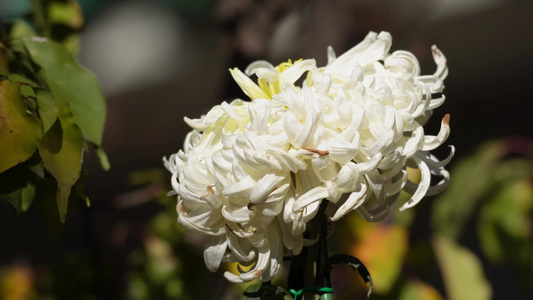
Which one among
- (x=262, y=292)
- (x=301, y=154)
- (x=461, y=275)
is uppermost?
(x=301, y=154)

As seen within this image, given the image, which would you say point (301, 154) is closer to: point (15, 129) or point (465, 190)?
point (15, 129)

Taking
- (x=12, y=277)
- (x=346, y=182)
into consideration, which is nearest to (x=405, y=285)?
(x=346, y=182)

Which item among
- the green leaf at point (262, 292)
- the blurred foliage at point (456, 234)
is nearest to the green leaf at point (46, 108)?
the green leaf at point (262, 292)

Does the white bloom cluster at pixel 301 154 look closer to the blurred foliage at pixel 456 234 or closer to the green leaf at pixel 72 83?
the green leaf at pixel 72 83

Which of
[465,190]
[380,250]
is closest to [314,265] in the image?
[380,250]

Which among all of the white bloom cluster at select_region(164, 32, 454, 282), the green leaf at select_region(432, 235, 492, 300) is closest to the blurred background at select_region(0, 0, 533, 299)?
the green leaf at select_region(432, 235, 492, 300)

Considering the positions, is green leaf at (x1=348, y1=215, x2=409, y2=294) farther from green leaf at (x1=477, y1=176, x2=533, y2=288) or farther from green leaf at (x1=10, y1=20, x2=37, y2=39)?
green leaf at (x1=10, y1=20, x2=37, y2=39)
